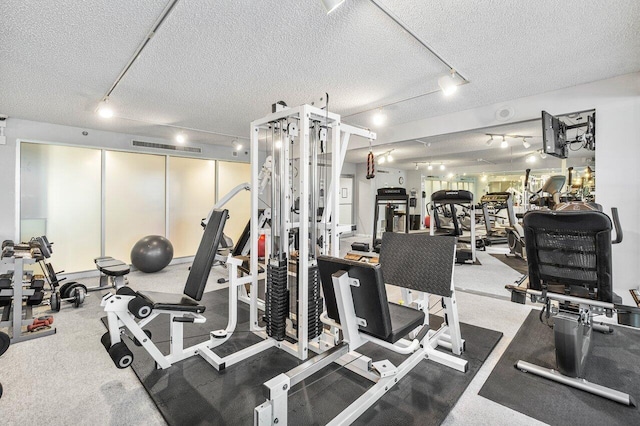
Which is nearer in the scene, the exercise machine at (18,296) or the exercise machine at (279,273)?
the exercise machine at (279,273)

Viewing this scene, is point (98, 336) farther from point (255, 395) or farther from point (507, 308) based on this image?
point (507, 308)

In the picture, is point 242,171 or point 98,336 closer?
point 98,336

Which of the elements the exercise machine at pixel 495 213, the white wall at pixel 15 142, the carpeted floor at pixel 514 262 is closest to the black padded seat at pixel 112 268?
the white wall at pixel 15 142

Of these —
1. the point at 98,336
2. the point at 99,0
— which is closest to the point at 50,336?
the point at 98,336

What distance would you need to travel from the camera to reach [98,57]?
8.10 ft

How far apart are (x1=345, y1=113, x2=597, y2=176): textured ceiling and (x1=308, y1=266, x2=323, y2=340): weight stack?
3.31m

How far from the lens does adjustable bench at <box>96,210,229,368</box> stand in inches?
74.8

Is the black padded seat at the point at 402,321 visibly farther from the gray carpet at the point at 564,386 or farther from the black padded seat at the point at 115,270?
the black padded seat at the point at 115,270

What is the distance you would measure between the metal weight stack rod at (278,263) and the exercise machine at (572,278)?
1777mm

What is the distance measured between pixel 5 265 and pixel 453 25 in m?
4.16

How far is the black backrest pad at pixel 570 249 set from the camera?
180 centimetres

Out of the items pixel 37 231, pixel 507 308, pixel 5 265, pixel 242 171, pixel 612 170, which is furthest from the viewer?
pixel 242 171

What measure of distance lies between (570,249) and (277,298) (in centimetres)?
205

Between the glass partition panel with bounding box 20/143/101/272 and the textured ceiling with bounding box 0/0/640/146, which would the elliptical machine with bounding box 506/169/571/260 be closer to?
the textured ceiling with bounding box 0/0/640/146
